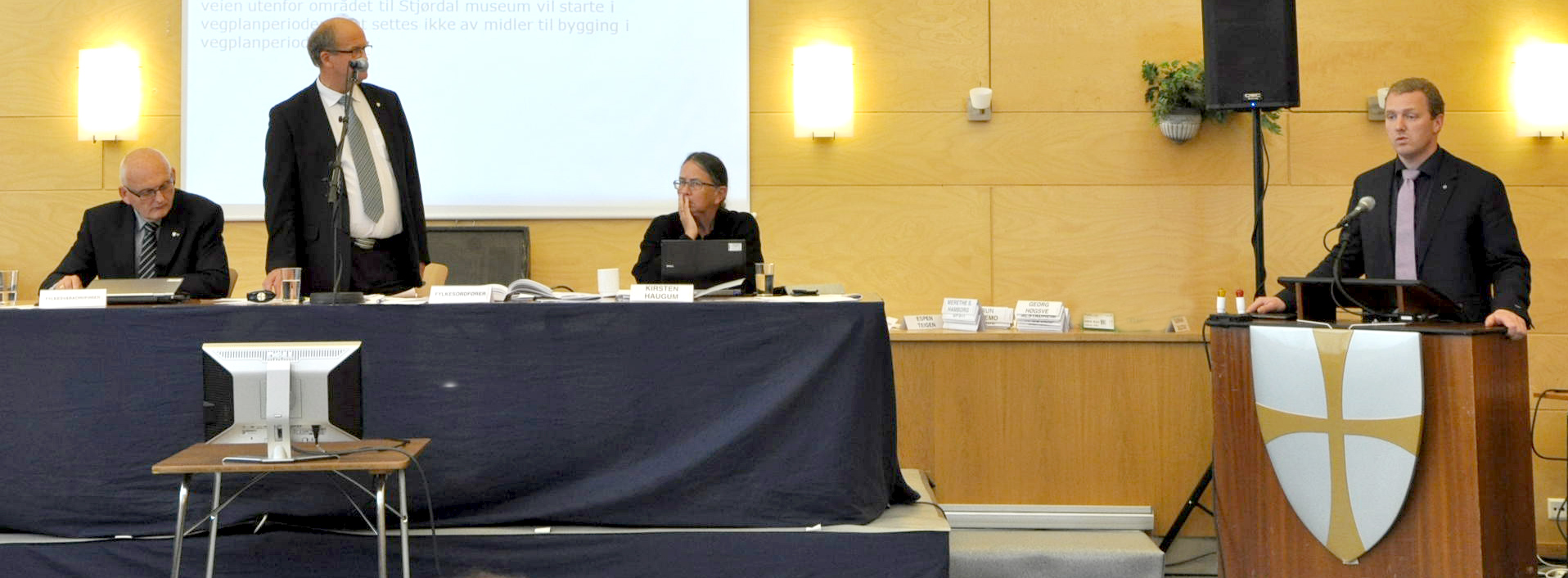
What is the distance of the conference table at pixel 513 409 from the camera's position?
9.87ft

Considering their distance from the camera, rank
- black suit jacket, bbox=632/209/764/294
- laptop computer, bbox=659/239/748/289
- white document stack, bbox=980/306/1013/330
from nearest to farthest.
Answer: laptop computer, bbox=659/239/748/289 → black suit jacket, bbox=632/209/764/294 → white document stack, bbox=980/306/1013/330

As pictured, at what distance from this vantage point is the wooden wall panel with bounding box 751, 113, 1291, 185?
205 inches

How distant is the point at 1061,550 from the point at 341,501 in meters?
2.24

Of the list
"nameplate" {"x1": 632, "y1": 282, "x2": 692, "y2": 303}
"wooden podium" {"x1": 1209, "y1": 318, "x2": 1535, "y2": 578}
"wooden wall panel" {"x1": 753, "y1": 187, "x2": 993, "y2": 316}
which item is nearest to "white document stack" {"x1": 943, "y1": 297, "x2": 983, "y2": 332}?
"wooden wall panel" {"x1": 753, "y1": 187, "x2": 993, "y2": 316}

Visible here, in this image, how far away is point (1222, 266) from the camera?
17.0ft

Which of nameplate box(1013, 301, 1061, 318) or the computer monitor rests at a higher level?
nameplate box(1013, 301, 1061, 318)

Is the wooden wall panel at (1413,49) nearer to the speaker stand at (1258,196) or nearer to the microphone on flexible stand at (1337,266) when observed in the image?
the speaker stand at (1258,196)

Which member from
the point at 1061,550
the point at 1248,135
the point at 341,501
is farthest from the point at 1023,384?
the point at 341,501

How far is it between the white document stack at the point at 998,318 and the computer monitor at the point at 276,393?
2.77 metres

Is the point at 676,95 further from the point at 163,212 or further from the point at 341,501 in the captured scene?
the point at 341,501

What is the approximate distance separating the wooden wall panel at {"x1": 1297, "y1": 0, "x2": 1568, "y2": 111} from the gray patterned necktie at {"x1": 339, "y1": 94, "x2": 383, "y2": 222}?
12.1 ft

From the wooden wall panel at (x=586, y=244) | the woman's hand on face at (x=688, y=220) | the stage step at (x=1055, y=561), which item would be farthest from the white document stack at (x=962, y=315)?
the wooden wall panel at (x=586, y=244)

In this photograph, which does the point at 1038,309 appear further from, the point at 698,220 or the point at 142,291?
the point at 142,291

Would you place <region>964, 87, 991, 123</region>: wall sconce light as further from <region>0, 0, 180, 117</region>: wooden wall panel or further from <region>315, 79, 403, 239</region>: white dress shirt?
<region>0, 0, 180, 117</region>: wooden wall panel
